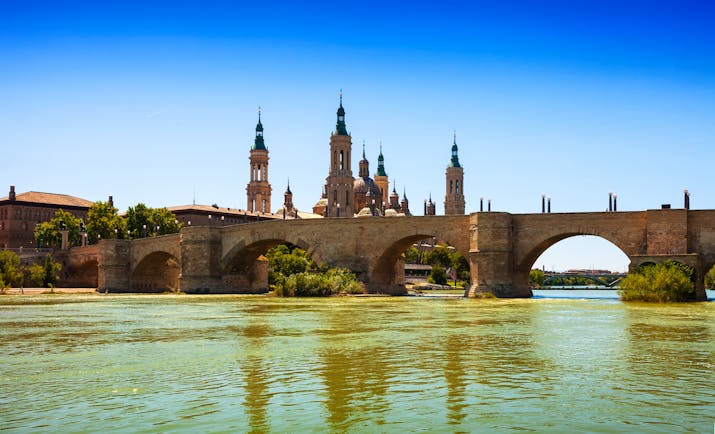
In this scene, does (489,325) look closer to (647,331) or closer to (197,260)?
(647,331)

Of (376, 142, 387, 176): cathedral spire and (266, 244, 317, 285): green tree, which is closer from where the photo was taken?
(266, 244, 317, 285): green tree

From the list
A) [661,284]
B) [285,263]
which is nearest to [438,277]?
[285,263]

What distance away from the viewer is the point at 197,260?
66.6 m

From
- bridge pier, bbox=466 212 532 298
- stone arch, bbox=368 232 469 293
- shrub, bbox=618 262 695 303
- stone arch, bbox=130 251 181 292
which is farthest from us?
stone arch, bbox=130 251 181 292

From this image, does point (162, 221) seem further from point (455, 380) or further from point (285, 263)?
point (455, 380)

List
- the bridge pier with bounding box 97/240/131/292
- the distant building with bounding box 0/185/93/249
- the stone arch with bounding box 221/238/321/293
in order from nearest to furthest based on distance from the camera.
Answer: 1. the stone arch with bounding box 221/238/321/293
2. the bridge pier with bounding box 97/240/131/292
3. the distant building with bounding box 0/185/93/249

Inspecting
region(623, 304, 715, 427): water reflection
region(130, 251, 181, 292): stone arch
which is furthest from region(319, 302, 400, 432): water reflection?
region(130, 251, 181, 292): stone arch

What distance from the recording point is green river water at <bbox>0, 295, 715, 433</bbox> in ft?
34.4

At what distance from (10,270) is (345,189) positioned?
210 feet

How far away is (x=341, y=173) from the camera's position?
413 ft

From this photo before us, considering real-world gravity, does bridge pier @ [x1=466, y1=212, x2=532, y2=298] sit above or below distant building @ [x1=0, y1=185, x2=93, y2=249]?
below

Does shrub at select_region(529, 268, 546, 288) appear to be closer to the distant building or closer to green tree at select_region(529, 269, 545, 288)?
green tree at select_region(529, 269, 545, 288)

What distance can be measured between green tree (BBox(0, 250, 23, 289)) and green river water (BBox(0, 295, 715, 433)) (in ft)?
157

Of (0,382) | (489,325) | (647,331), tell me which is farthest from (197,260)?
(0,382)
